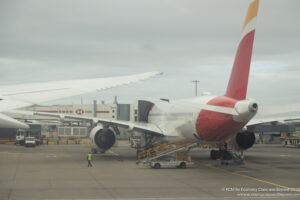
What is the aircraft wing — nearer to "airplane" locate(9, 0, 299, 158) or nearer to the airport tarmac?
the airport tarmac

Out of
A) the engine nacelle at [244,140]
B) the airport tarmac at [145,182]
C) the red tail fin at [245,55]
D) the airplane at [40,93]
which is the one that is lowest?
the airport tarmac at [145,182]

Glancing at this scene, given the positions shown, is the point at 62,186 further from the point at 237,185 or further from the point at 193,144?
the point at 193,144

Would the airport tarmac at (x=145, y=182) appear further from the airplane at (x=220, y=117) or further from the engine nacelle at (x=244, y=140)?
the airplane at (x=220, y=117)

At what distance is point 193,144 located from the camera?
2505 cm

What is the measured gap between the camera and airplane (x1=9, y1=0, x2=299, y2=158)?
19859mm

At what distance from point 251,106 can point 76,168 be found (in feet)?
39.0

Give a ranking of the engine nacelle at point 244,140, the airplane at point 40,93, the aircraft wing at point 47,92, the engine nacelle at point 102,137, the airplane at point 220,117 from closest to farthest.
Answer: the airplane at point 40,93 → the aircraft wing at point 47,92 → the airplane at point 220,117 → the engine nacelle at point 244,140 → the engine nacelle at point 102,137

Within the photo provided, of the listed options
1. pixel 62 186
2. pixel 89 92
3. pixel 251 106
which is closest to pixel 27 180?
pixel 62 186

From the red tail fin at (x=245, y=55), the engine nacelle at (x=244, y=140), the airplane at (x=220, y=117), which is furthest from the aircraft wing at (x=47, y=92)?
the engine nacelle at (x=244, y=140)

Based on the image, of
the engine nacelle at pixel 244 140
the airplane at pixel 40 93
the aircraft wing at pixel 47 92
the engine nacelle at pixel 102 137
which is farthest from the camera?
the engine nacelle at pixel 102 137

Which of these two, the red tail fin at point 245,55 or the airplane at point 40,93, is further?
the red tail fin at point 245,55

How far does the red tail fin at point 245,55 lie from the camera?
65.4 feet

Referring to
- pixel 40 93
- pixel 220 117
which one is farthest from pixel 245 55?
pixel 40 93

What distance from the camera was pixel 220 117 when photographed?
20.7 m
